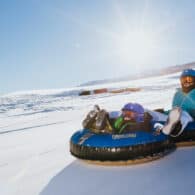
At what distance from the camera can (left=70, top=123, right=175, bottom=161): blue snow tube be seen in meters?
3.74

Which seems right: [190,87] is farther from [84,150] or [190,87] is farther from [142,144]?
[84,150]

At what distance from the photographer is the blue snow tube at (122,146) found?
12.3 ft

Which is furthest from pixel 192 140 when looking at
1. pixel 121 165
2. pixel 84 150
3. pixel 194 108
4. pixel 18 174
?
pixel 18 174

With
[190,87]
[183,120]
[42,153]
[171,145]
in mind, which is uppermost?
[190,87]

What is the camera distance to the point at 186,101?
16.0 feet

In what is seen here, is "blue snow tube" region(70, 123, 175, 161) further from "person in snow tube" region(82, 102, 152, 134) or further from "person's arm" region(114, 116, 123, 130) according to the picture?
"person's arm" region(114, 116, 123, 130)

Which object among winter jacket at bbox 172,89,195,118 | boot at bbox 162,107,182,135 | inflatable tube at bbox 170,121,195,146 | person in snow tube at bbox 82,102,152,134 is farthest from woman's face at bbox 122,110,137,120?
winter jacket at bbox 172,89,195,118

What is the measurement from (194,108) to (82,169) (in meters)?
2.02

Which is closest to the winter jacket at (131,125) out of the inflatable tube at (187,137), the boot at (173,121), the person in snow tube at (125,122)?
the person in snow tube at (125,122)

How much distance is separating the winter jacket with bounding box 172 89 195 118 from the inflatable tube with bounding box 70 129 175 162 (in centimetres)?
100

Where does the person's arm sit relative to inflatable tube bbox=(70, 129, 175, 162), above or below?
above

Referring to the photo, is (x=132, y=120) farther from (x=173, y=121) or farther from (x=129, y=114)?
(x=173, y=121)

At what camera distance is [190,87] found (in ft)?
15.8

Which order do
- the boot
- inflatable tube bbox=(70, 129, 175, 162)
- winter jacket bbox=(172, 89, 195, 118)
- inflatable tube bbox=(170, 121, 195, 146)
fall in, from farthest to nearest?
winter jacket bbox=(172, 89, 195, 118) < inflatable tube bbox=(170, 121, 195, 146) < the boot < inflatable tube bbox=(70, 129, 175, 162)
